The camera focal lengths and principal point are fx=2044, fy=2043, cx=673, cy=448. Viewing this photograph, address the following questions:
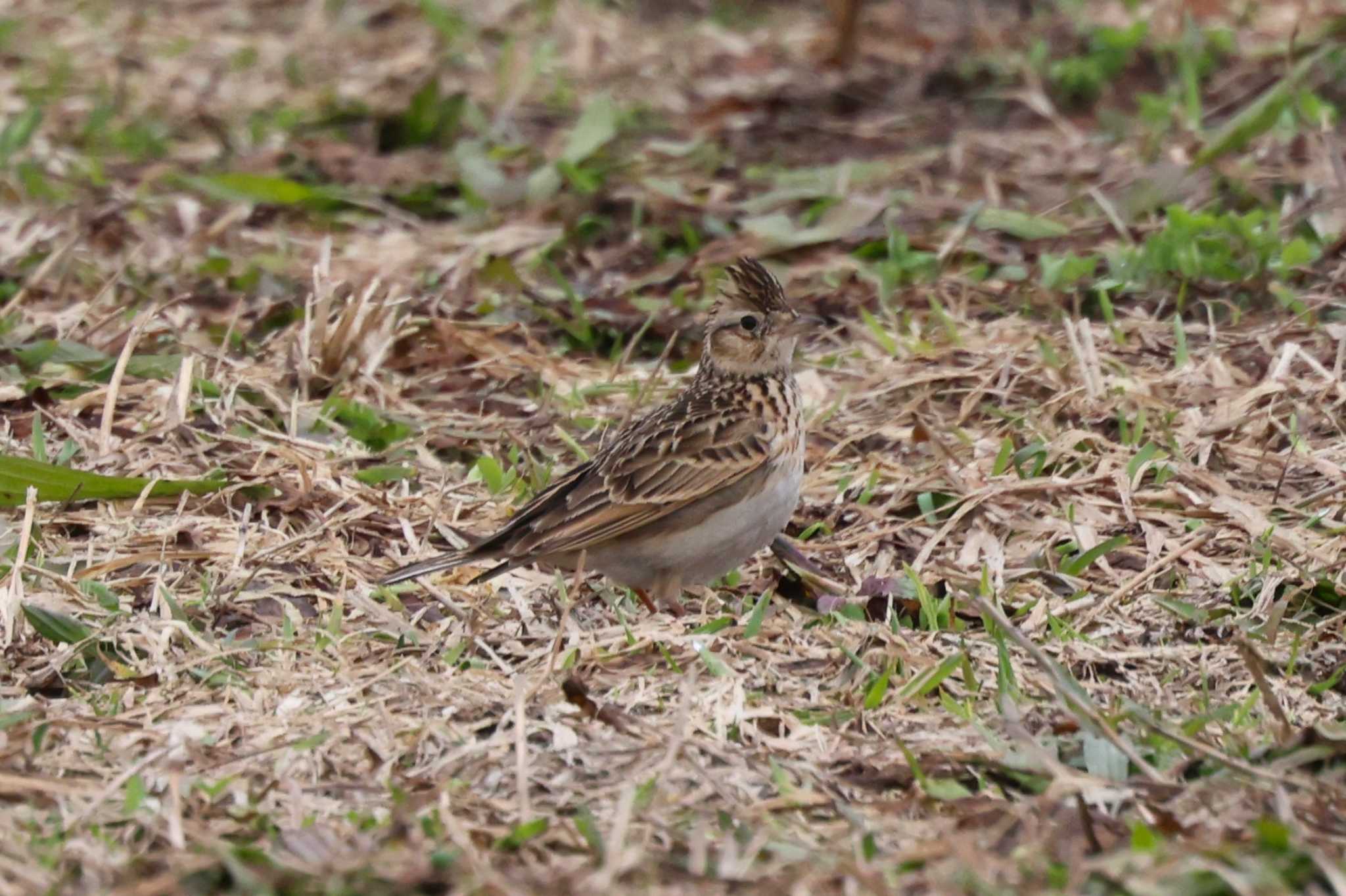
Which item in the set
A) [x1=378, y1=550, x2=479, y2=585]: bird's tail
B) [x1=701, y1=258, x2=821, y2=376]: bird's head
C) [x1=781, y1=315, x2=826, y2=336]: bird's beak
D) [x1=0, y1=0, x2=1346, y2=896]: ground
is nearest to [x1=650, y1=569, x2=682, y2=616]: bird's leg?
[x1=0, y1=0, x2=1346, y2=896]: ground

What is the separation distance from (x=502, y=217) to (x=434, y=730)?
16.2 feet

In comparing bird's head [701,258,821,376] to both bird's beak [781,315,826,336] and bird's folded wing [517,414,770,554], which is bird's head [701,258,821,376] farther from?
bird's folded wing [517,414,770,554]

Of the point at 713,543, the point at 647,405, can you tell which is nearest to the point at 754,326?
the point at 713,543

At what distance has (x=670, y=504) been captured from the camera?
5949 mm

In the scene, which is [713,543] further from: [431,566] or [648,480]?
[431,566]

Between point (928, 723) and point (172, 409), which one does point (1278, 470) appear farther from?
point (172, 409)

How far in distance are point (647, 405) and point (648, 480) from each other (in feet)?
5.14

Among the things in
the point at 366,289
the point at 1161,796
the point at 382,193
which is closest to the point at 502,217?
the point at 382,193

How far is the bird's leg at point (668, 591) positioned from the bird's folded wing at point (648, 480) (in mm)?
171

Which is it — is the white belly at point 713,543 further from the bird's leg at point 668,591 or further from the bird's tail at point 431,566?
the bird's tail at point 431,566

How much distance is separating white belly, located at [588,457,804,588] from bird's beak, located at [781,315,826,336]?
2.22ft

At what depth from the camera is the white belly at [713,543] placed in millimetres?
5887

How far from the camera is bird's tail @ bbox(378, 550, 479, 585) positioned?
570 cm

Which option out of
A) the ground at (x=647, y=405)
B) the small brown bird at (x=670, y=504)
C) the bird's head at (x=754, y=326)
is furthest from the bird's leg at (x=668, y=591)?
the bird's head at (x=754, y=326)
